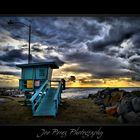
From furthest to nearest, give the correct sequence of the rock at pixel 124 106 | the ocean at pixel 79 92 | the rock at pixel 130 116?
the ocean at pixel 79 92, the rock at pixel 124 106, the rock at pixel 130 116

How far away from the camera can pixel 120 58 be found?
4773mm

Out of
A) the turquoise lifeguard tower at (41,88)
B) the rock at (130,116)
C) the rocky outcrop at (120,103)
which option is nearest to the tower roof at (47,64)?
the turquoise lifeguard tower at (41,88)

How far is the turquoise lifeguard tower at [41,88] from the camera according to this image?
4719mm

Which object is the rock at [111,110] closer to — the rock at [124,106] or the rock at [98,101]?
the rock at [124,106]

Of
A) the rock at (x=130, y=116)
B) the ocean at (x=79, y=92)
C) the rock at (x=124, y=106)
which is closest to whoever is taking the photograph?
the rock at (x=130, y=116)

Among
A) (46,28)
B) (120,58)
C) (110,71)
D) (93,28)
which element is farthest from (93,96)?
(46,28)

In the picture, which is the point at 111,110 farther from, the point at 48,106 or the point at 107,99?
the point at 48,106

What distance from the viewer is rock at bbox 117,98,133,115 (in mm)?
4629

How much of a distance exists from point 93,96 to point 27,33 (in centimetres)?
204

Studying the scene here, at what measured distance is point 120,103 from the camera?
4.77m

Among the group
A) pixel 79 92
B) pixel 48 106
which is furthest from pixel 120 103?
pixel 48 106

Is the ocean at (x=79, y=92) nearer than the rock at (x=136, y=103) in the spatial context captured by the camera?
No

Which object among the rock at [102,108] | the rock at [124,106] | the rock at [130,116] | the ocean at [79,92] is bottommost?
the rock at [130,116]
